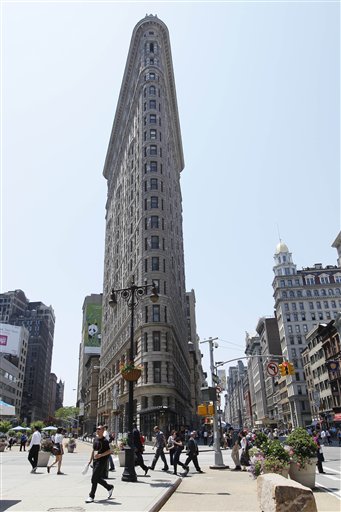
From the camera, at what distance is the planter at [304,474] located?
538 inches

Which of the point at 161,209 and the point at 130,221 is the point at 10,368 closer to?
the point at 130,221

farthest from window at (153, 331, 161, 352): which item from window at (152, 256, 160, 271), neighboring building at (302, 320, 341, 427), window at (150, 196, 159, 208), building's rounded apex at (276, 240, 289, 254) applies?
building's rounded apex at (276, 240, 289, 254)

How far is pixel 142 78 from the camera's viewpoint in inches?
3012

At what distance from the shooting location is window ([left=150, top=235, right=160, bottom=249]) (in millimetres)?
57125

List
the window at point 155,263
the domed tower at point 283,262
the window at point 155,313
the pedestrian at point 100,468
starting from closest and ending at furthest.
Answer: the pedestrian at point 100,468, the window at point 155,313, the window at point 155,263, the domed tower at point 283,262

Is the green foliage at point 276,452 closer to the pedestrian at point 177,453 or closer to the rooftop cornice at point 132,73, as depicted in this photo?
the pedestrian at point 177,453

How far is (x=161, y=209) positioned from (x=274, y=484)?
176 ft

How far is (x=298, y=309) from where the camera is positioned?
114 metres

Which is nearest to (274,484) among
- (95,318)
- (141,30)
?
(141,30)

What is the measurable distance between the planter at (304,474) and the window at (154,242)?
44519mm

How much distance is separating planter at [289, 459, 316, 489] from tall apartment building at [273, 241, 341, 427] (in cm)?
9413

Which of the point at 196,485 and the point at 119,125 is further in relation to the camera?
the point at 119,125

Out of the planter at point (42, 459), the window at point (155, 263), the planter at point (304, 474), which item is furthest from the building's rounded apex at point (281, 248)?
the planter at point (304, 474)

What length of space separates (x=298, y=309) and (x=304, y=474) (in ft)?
346
